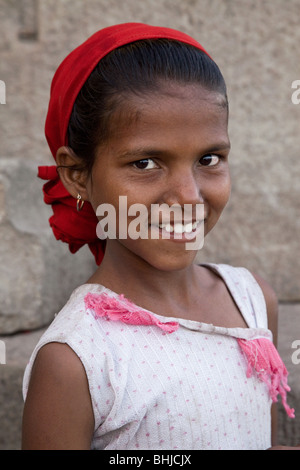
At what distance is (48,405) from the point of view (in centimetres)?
130

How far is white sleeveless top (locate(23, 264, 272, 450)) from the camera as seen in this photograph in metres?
1.34

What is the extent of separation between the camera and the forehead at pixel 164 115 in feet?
4.30

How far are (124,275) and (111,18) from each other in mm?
1293

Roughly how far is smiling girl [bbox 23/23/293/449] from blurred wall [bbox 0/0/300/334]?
93 cm

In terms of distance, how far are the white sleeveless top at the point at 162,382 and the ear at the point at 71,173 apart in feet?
0.75

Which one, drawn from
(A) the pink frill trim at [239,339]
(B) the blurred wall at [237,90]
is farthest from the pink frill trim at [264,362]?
(B) the blurred wall at [237,90]

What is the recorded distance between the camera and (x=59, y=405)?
1.29 meters

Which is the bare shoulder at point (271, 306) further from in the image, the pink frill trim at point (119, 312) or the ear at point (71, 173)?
the ear at point (71, 173)

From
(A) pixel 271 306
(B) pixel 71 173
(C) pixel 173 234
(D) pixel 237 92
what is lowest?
(A) pixel 271 306

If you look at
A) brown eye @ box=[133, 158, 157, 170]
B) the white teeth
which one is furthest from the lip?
brown eye @ box=[133, 158, 157, 170]

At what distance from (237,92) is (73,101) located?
3.90ft

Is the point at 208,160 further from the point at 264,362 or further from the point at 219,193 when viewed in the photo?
the point at 264,362

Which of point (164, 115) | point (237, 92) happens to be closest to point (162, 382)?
point (164, 115)
